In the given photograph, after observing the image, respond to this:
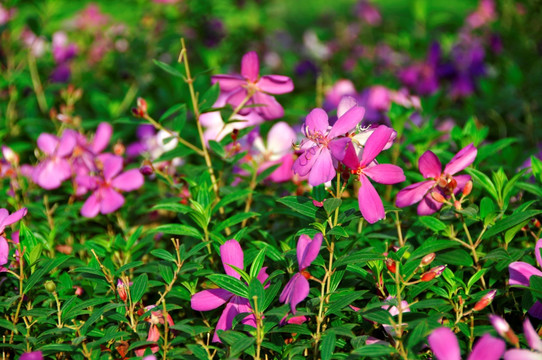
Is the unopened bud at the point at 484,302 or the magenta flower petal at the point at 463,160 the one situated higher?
the magenta flower petal at the point at 463,160

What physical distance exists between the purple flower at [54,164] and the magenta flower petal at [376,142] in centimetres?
107

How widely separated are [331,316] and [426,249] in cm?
27

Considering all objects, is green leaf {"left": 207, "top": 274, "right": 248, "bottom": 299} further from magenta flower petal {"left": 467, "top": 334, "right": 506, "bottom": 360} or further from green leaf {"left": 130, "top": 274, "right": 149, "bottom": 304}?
magenta flower petal {"left": 467, "top": 334, "right": 506, "bottom": 360}

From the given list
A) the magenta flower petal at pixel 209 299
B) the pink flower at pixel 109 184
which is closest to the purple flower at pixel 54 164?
the pink flower at pixel 109 184

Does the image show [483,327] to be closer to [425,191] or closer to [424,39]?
[425,191]

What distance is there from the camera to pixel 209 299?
1253 mm

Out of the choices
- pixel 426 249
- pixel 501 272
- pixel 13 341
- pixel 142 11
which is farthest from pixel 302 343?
pixel 142 11

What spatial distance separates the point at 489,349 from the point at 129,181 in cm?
120

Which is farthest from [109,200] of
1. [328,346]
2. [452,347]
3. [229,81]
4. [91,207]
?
[452,347]

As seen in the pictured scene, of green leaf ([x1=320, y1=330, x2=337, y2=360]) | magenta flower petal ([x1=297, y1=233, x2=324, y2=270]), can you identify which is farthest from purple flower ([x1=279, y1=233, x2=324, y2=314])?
green leaf ([x1=320, y1=330, x2=337, y2=360])

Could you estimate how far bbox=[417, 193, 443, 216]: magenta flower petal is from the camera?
4.46ft

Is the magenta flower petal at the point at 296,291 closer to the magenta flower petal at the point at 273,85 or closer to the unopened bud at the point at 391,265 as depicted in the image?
the unopened bud at the point at 391,265

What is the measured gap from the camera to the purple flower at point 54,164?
182 cm

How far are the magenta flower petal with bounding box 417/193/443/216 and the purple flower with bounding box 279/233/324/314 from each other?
36 cm
